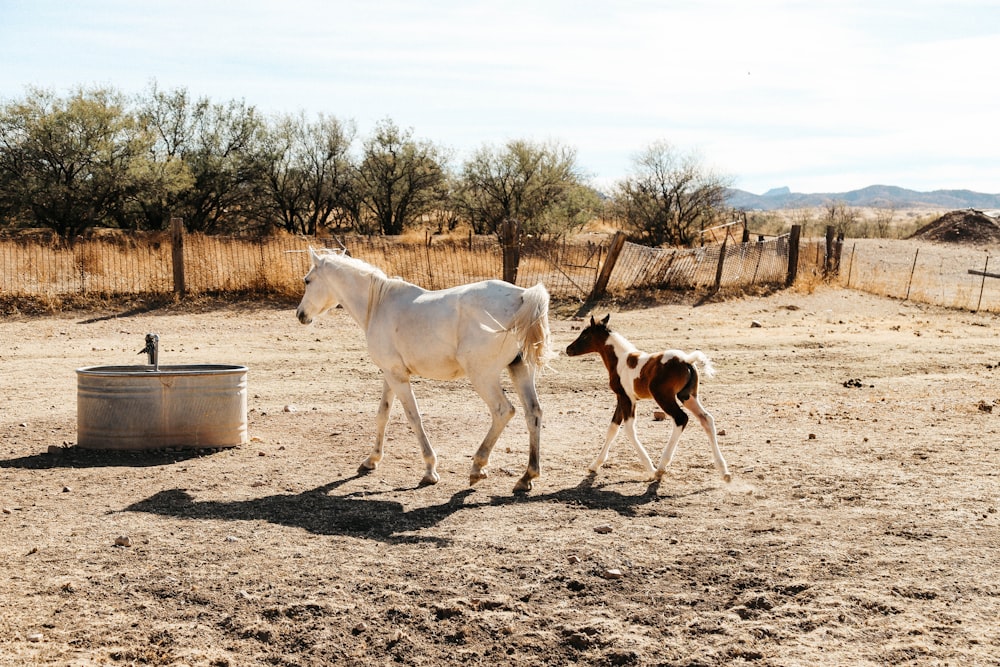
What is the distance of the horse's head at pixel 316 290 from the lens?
28.3 ft

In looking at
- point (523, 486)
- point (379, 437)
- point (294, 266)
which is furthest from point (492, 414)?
point (294, 266)

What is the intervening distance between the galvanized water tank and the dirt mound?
46983 mm

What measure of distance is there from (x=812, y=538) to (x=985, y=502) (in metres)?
1.78

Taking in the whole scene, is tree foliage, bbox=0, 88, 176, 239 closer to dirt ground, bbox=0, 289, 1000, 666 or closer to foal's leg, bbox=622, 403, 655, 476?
dirt ground, bbox=0, 289, 1000, 666

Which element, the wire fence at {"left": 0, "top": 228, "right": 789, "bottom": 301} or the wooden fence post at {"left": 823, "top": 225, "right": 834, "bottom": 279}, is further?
the wooden fence post at {"left": 823, "top": 225, "right": 834, "bottom": 279}

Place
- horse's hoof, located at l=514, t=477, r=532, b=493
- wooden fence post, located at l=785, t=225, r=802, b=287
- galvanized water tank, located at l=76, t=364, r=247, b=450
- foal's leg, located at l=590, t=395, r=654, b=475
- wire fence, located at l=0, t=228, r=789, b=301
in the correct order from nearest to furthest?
1. horse's hoof, located at l=514, t=477, r=532, b=493
2. foal's leg, located at l=590, t=395, r=654, b=475
3. galvanized water tank, located at l=76, t=364, r=247, b=450
4. wire fence, located at l=0, t=228, r=789, b=301
5. wooden fence post, located at l=785, t=225, r=802, b=287

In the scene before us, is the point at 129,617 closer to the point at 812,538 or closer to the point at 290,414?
the point at 812,538

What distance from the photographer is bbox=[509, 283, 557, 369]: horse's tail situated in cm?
765

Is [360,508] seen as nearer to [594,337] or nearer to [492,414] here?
[492,414]

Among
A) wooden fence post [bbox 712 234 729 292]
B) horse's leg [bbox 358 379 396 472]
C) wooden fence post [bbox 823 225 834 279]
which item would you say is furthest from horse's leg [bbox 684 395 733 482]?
wooden fence post [bbox 823 225 834 279]

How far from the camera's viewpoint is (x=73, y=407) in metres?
11.0

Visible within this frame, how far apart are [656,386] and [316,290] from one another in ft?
10.7

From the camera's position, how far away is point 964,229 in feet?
161

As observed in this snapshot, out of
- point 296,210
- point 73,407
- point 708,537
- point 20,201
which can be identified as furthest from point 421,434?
point 296,210
